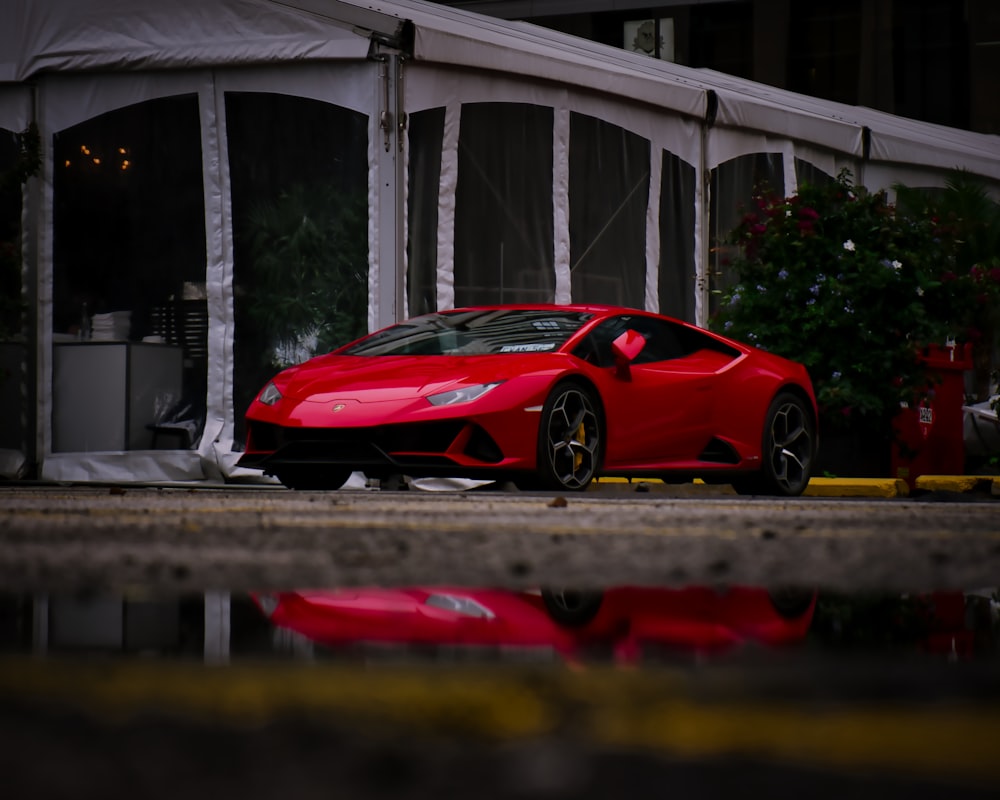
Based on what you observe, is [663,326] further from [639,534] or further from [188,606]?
[188,606]

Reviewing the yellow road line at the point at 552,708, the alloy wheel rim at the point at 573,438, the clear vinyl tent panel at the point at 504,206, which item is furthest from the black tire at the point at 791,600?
the clear vinyl tent panel at the point at 504,206

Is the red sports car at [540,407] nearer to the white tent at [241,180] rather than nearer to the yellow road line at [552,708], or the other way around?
the white tent at [241,180]

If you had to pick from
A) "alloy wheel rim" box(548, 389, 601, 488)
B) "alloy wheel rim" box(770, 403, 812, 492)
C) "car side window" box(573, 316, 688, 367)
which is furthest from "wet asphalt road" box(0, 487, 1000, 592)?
"alloy wheel rim" box(770, 403, 812, 492)

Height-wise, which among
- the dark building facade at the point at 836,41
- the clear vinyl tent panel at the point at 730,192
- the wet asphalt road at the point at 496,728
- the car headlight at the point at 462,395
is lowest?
the wet asphalt road at the point at 496,728

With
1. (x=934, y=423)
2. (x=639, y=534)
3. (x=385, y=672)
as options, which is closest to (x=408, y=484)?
(x=934, y=423)

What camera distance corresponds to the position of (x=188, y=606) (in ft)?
6.44

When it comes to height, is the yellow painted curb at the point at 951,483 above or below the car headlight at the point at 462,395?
below

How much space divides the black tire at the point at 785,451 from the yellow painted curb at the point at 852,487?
70 centimetres

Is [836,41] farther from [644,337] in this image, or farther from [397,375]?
[397,375]

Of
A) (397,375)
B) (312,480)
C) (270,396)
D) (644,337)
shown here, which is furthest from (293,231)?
(397,375)

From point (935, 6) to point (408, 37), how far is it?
72.1ft

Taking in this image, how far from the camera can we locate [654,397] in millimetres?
7891

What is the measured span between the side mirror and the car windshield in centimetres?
25

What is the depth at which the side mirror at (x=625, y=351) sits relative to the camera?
7.69 m
